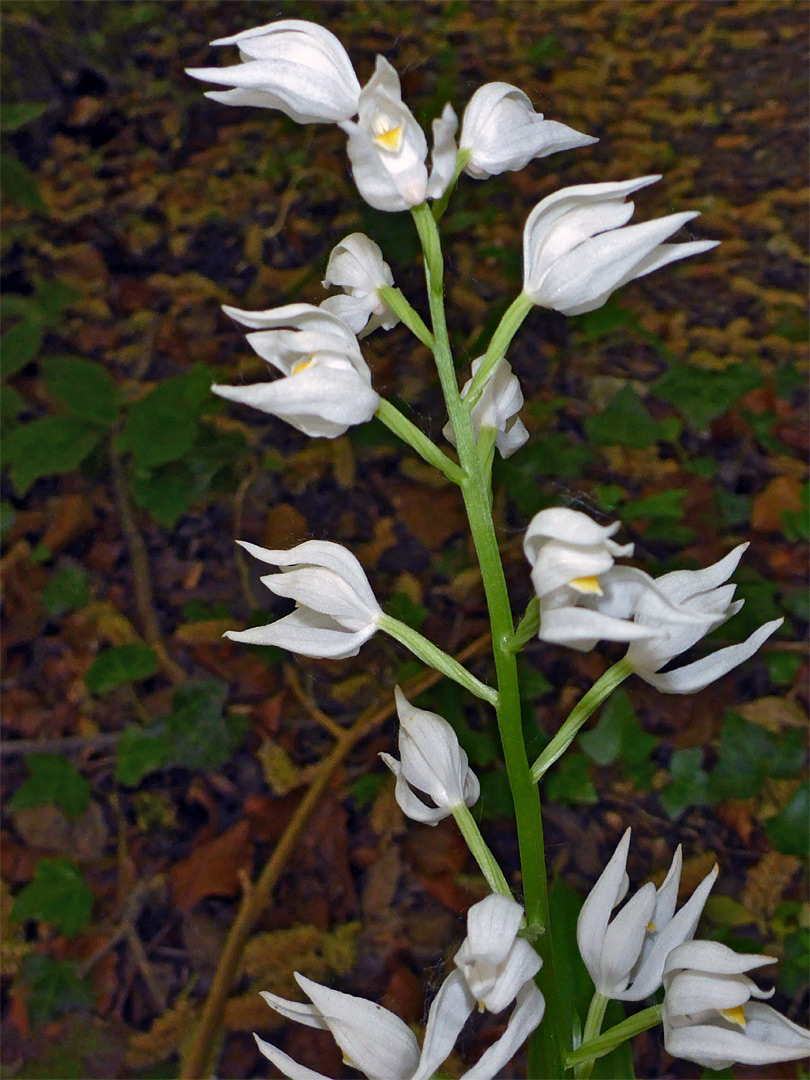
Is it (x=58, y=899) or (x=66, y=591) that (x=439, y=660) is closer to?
(x=58, y=899)

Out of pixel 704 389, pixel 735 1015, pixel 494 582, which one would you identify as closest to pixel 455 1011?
pixel 735 1015

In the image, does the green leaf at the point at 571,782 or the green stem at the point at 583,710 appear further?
the green leaf at the point at 571,782

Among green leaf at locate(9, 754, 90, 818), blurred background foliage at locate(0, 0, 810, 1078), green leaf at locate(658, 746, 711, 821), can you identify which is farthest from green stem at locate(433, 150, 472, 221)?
green leaf at locate(9, 754, 90, 818)

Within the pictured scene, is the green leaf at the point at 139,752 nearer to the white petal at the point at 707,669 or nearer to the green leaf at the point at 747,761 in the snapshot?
the green leaf at the point at 747,761

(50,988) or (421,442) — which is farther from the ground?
(421,442)

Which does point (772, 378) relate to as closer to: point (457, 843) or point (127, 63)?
point (457, 843)

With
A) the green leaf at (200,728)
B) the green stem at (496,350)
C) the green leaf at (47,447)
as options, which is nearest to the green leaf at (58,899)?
the green leaf at (200,728)
